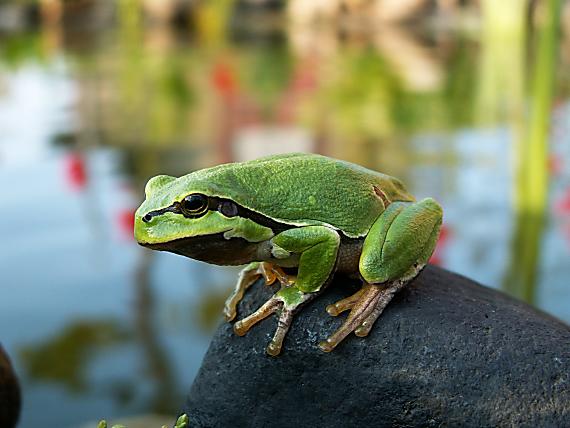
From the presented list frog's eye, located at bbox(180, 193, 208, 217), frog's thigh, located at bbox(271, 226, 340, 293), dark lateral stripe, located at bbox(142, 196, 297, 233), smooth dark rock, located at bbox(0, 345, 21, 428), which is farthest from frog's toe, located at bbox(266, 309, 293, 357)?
smooth dark rock, located at bbox(0, 345, 21, 428)

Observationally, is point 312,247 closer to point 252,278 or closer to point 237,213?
point 237,213

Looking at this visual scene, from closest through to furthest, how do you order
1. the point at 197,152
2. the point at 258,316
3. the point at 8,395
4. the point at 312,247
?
the point at 312,247
the point at 258,316
the point at 8,395
the point at 197,152

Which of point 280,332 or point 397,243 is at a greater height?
point 397,243

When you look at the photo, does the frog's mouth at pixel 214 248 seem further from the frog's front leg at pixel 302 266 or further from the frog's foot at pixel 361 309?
the frog's foot at pixel 361 309

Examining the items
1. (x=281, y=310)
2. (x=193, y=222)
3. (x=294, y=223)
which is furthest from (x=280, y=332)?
(x=193, y=222)

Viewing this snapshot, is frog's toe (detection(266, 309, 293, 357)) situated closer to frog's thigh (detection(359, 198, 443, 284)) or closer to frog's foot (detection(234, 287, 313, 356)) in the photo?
frog's foot (detection(234, 287, 313, 356))

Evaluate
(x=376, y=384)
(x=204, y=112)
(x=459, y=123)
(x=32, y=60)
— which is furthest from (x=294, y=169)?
(x=32, y=60)
